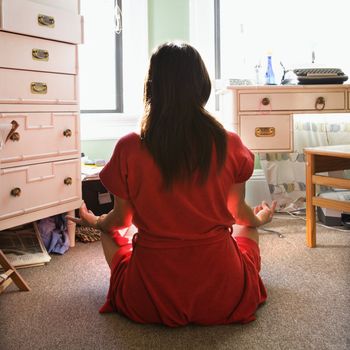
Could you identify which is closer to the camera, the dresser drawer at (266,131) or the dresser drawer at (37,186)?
the dresser drawer at (37,186)

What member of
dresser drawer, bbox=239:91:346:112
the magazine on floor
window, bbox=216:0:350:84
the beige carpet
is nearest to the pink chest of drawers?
the magazine on floor

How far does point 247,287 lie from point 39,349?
2.19 ft

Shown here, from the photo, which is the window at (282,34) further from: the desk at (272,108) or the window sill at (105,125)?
the window sill at (105,125)

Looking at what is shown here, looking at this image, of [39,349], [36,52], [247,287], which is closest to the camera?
[39,349]

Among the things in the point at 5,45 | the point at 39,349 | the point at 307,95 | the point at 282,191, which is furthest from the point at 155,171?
the point at 282,191

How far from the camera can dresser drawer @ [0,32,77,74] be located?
7.23ft

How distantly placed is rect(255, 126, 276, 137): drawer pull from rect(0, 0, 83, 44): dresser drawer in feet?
3.64

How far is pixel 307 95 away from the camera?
2971mm

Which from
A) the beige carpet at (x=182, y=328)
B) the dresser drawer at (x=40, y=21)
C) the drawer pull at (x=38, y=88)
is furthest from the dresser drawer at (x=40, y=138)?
the beige carpet at (x=182, y=328)

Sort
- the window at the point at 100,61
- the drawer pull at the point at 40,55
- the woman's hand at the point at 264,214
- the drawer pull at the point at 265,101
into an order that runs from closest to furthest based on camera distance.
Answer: the woman's hand at the point at 264,214
the drawer pull at the point at 40,55
the drawer pull at the point at 265,101
the window at the point at 100,61

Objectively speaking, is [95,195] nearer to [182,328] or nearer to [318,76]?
[318,76]

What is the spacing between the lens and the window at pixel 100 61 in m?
3.60

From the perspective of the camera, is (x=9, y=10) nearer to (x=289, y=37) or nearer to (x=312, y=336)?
(x=312, y=336)

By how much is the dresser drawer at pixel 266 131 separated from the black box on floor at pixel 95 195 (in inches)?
36.2
